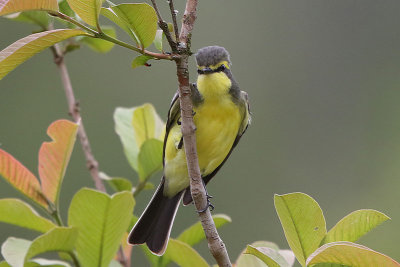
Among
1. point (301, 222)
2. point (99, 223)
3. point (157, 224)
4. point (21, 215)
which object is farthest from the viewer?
point (157, 224)

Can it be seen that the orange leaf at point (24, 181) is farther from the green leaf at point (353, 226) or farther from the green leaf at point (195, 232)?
the green leaf at point (353, 226)

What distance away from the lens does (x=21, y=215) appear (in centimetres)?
221

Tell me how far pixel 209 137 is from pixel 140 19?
5.01 ft

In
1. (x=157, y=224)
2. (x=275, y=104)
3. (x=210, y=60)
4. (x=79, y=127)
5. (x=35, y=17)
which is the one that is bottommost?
(x=275, y=104)

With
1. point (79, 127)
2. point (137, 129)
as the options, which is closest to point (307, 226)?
point (79, 127)

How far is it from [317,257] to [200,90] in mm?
1563

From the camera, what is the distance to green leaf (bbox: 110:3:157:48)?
1681mm

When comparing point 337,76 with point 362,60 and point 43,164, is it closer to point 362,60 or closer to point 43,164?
point 362,60

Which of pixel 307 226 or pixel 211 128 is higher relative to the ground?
pixel 307 226

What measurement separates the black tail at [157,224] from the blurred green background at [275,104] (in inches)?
184

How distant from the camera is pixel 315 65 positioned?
1043 cm

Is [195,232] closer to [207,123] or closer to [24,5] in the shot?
[207,123]

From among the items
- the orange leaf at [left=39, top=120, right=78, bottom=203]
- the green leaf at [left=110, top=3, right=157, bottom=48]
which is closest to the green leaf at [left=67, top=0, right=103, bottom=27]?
the green leaf at [left=110, top=3, right=157, bottom=48]

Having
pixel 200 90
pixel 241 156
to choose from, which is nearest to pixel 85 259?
pixel 200 90
